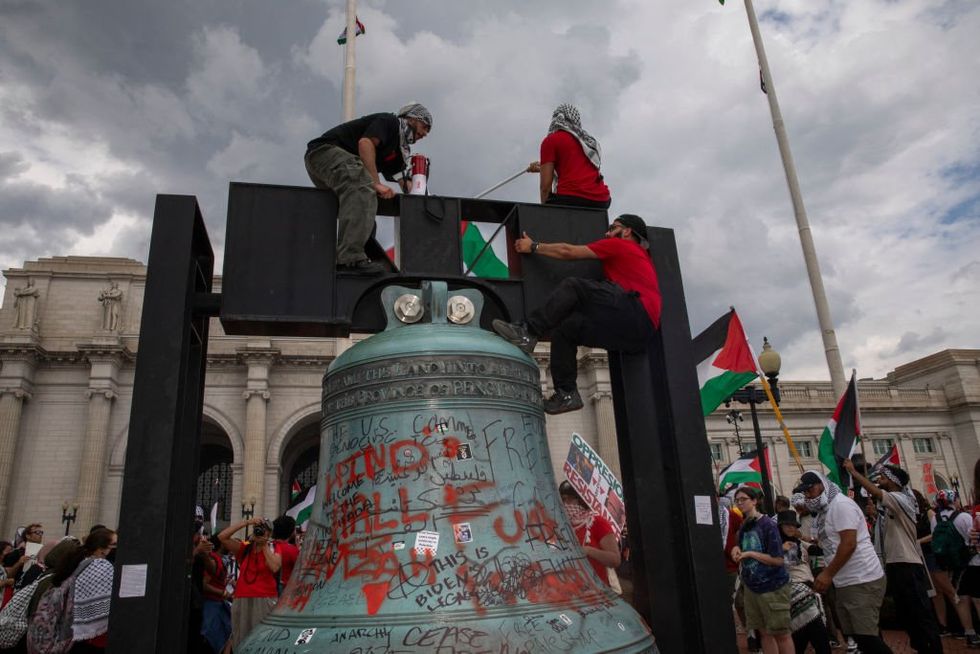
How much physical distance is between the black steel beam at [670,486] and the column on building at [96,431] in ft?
103

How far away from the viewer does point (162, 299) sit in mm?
2795

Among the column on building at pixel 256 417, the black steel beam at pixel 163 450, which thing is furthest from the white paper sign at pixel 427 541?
the column on building at pixel 256 417

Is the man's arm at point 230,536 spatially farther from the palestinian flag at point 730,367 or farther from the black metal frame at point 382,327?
the palestinian flag at point 730,367

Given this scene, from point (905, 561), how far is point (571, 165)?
545 cm

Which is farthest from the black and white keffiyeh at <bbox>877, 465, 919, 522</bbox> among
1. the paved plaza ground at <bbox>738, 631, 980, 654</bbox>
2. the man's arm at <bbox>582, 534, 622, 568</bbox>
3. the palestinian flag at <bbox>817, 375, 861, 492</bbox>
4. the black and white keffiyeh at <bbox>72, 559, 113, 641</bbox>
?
the black and white keffiyeh at <bbox>72, 559, 113, 641</bbox>

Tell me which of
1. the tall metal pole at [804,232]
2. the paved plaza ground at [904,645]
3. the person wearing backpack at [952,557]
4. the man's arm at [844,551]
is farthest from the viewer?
the tall metal pole at [804,232]

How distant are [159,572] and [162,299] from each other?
109 cm

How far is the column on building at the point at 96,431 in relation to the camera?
95.2ft

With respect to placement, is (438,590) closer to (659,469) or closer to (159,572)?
(159,572)

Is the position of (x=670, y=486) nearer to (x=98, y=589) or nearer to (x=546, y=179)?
(x=546, y=179)

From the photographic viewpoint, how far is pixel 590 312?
2.98m

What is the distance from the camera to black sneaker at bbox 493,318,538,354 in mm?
2896

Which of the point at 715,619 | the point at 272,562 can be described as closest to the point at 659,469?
the point at 715,619

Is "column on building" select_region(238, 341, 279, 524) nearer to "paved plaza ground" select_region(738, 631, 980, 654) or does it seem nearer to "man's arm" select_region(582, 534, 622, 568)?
"paved plaza ground" select_region(738, 631, 980, 654)
